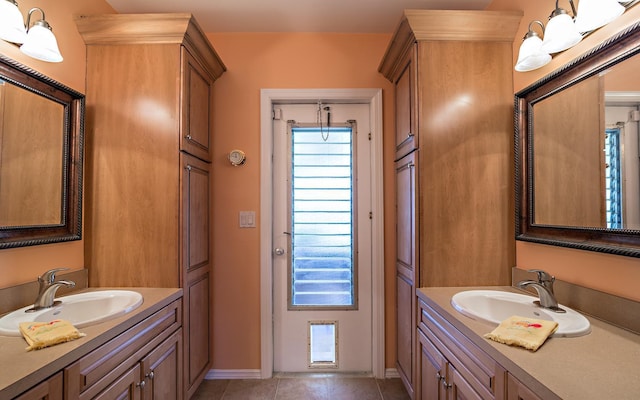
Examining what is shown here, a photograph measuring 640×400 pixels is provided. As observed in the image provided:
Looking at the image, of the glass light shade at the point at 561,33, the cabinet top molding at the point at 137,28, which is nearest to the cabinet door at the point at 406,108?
the glass light shade at the point at 561,33

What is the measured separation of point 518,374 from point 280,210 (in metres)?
1.74

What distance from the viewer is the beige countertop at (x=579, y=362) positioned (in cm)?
71

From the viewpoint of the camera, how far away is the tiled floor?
78.3 inches

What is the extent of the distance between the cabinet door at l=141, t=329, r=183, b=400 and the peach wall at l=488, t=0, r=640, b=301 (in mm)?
1958

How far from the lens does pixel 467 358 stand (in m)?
1.14

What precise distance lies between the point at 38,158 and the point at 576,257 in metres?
2.55

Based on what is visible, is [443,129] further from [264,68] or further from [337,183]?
[264,68]

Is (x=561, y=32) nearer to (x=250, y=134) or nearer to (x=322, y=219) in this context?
(x=322, y=219)

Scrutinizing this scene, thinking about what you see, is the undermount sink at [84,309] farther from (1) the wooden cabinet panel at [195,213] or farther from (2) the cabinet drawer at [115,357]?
(1) the wooden cabinet panel at [195,213]

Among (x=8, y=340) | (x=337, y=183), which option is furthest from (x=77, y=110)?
(x=337, y=183)

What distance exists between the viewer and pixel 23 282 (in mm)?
1356

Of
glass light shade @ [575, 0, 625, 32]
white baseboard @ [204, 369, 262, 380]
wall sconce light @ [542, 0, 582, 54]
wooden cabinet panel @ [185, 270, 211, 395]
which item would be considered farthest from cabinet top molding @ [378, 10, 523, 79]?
white baseboard @ [204, 369, 262, 380]

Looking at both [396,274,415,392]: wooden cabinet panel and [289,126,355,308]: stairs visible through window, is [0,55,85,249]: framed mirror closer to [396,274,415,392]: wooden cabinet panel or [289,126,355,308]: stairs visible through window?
[289,126,355,308]: stairs visible through window

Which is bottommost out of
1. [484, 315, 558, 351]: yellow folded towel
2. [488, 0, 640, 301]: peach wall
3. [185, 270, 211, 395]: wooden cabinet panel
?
[185, 270, 211, 395]: wooden cabinet panel
